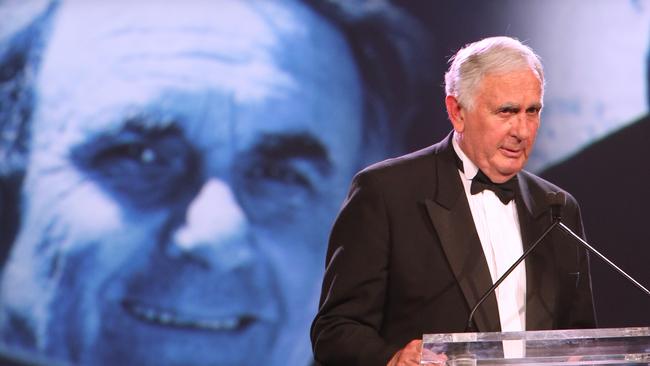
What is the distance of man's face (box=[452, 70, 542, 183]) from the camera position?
2.35 meters

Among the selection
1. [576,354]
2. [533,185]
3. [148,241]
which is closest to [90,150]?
[148,241]

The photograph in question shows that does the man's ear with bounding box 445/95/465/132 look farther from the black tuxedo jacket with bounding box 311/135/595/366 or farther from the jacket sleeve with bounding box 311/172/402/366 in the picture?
the jacket sleeve with bounding box 311/172/402/366

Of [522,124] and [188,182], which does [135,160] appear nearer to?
[188,182]

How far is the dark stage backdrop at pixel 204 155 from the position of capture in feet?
13.3

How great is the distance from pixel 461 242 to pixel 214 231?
185 centimetres

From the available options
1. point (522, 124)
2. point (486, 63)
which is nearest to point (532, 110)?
point (522, 124)

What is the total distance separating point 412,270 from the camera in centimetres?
236

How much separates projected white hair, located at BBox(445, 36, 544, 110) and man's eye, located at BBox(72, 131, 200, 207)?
6.11 feet

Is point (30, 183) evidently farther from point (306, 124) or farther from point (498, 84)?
point (498, 84)

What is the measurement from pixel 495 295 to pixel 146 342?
6.82 ft

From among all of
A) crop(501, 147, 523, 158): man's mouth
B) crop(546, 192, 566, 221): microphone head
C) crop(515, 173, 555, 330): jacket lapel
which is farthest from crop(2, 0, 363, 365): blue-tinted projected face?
crop(546, 192, 566, 221): microphone head

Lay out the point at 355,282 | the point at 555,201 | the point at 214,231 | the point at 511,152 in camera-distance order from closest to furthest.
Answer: the point at 555,201 → the point at 355,282 → the point at 511,152 → the point at 214,231

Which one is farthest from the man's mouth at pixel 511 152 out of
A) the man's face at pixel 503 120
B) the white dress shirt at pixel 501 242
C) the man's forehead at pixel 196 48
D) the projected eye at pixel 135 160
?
the projected eye at pixel 135 160

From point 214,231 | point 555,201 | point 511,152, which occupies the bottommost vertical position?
point 214,231
